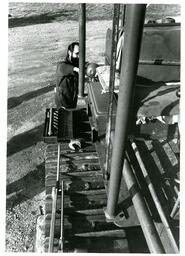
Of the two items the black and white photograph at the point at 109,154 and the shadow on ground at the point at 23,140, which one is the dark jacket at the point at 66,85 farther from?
the shadow on ground at the point at 23,140

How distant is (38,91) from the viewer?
10.1 metres

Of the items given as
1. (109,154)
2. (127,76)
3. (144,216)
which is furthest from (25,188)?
(127,76)

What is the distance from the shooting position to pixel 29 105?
927cm

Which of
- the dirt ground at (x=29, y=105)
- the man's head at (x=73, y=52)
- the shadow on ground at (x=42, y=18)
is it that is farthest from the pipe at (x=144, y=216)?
the shadow on ground at (x=42, y=18)

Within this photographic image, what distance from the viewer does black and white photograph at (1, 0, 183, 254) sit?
113 inches

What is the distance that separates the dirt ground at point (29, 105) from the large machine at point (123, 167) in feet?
2.13

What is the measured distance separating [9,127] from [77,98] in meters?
2.52

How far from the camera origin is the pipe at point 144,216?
9.01ft

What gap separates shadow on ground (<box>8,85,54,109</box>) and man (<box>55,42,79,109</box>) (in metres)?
3.14

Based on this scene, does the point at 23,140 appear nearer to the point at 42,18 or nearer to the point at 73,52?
the point at 73,52

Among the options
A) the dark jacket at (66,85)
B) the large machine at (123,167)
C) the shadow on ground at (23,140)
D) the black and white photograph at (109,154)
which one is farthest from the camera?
the shadow on ground at (23,140)

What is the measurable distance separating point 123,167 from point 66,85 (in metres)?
3.35

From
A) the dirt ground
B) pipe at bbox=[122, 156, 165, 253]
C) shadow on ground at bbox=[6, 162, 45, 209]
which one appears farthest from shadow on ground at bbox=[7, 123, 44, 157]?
pipe at bbox=[122, 156, 165, 253]
